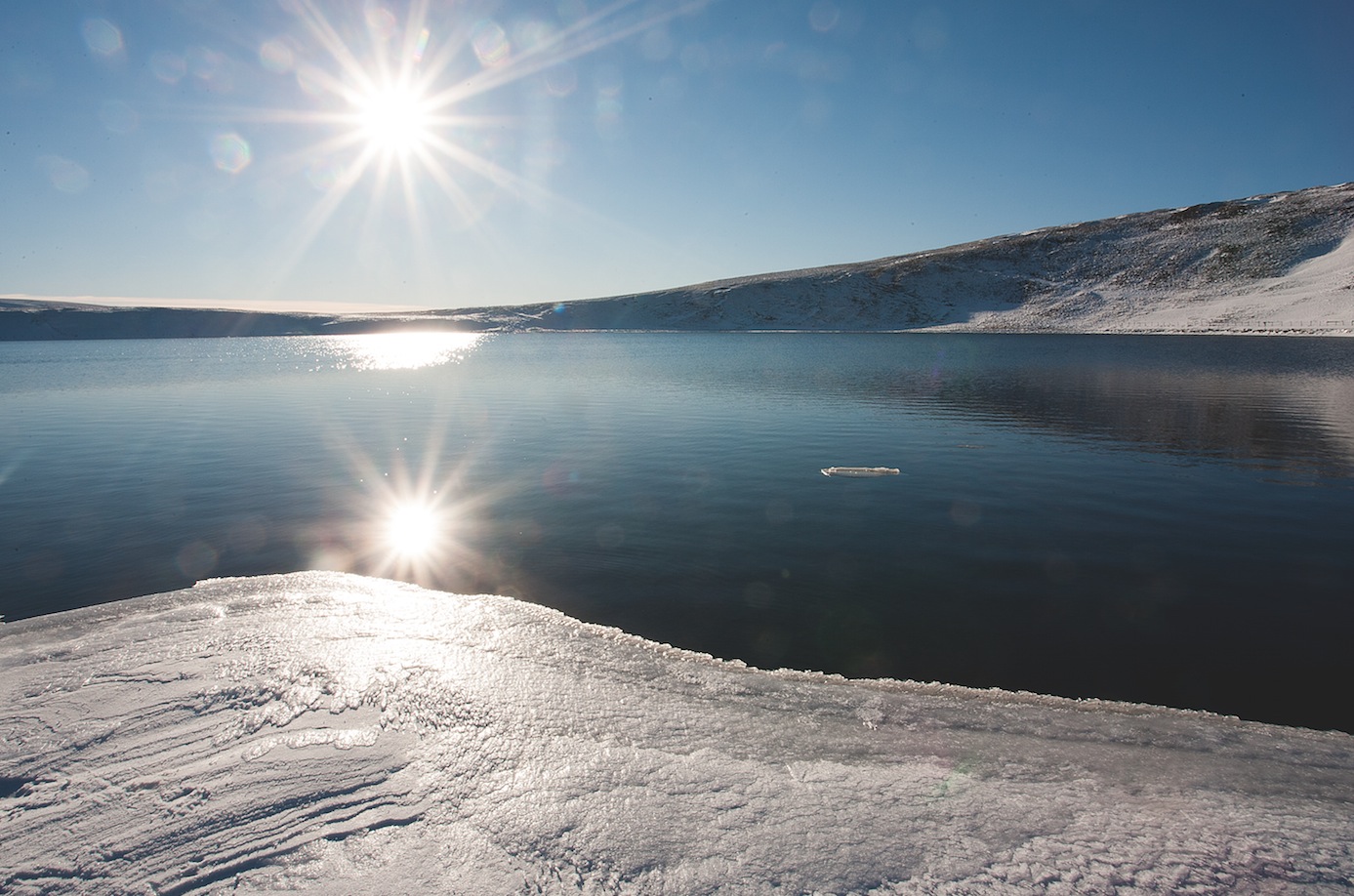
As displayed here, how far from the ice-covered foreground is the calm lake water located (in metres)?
1.41

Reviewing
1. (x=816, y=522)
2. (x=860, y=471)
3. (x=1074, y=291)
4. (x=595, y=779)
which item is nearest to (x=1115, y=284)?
(x=1074, y=291)

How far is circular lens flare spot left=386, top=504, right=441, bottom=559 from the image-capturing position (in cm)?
1203

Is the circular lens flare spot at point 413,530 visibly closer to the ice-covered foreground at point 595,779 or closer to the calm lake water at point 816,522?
the calm lake water at point 816,522

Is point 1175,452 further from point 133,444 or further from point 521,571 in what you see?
point 133,444

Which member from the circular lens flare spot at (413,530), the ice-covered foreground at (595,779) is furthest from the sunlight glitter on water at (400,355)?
the ice-covered foreground at (595,779)

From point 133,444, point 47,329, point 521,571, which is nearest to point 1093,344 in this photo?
point 521,571

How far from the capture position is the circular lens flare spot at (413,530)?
1203 centimetres

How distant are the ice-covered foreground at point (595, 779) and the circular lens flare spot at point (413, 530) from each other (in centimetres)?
425

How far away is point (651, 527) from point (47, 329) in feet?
738

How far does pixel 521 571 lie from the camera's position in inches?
424

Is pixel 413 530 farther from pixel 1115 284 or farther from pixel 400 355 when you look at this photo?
pixel 1115 284

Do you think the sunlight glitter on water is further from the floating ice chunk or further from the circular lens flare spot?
the floating ice chunk

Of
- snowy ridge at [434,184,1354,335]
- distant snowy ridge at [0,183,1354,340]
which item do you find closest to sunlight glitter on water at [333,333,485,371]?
distant snowy ridge at [0,183,1354,340]

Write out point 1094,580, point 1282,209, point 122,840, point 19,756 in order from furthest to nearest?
point 1282,209, point 1094,580, point 19,756, point 122,840
